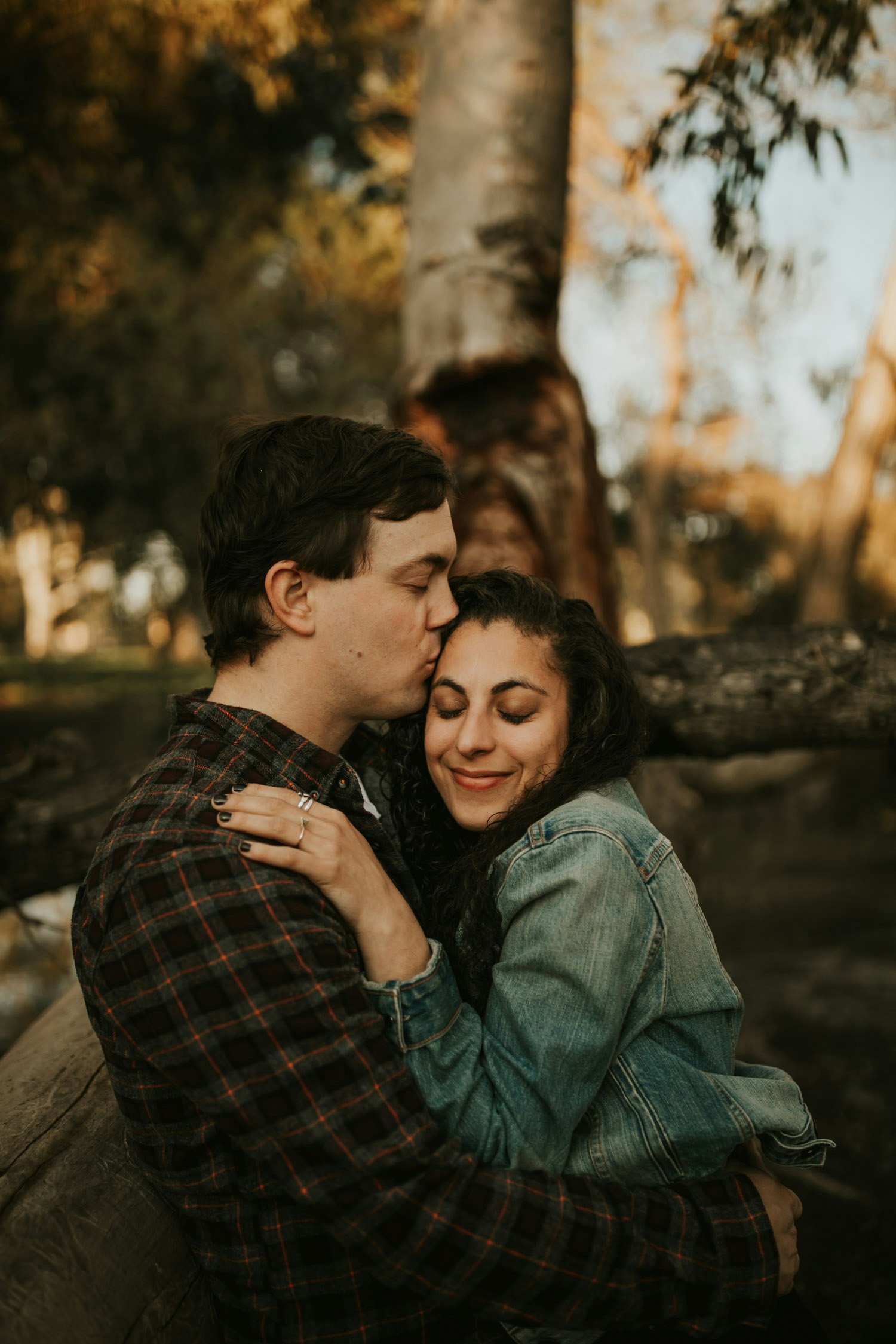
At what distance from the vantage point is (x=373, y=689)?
2.12 m

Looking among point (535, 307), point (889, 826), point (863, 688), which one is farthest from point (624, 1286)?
point (889, 826)

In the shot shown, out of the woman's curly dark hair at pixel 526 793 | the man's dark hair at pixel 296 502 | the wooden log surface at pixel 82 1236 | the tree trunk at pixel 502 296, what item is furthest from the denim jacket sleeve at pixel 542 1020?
the tree trunk at pixel 502 296

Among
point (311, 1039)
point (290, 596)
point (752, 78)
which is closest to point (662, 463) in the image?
point (752, 78)

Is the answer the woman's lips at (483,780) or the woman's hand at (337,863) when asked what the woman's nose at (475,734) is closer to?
the woman's lips at (483,780)

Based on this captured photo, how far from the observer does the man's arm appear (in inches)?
59.7

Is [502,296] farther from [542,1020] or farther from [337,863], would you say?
[542,1020]

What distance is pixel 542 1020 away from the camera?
1.70 m

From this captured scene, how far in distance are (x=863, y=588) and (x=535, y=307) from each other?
13.4 metres

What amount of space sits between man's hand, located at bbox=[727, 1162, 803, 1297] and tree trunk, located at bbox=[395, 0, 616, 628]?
254cm

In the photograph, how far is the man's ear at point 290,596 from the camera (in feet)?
6.57

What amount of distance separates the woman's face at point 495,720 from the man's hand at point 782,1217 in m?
0.87

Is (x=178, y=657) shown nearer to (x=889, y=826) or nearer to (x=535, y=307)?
(x=889, y=826)

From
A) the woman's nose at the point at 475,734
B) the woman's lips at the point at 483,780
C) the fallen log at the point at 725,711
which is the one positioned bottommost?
the fallen log at the point at 725,711

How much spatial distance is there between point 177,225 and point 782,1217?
943 centimetres
